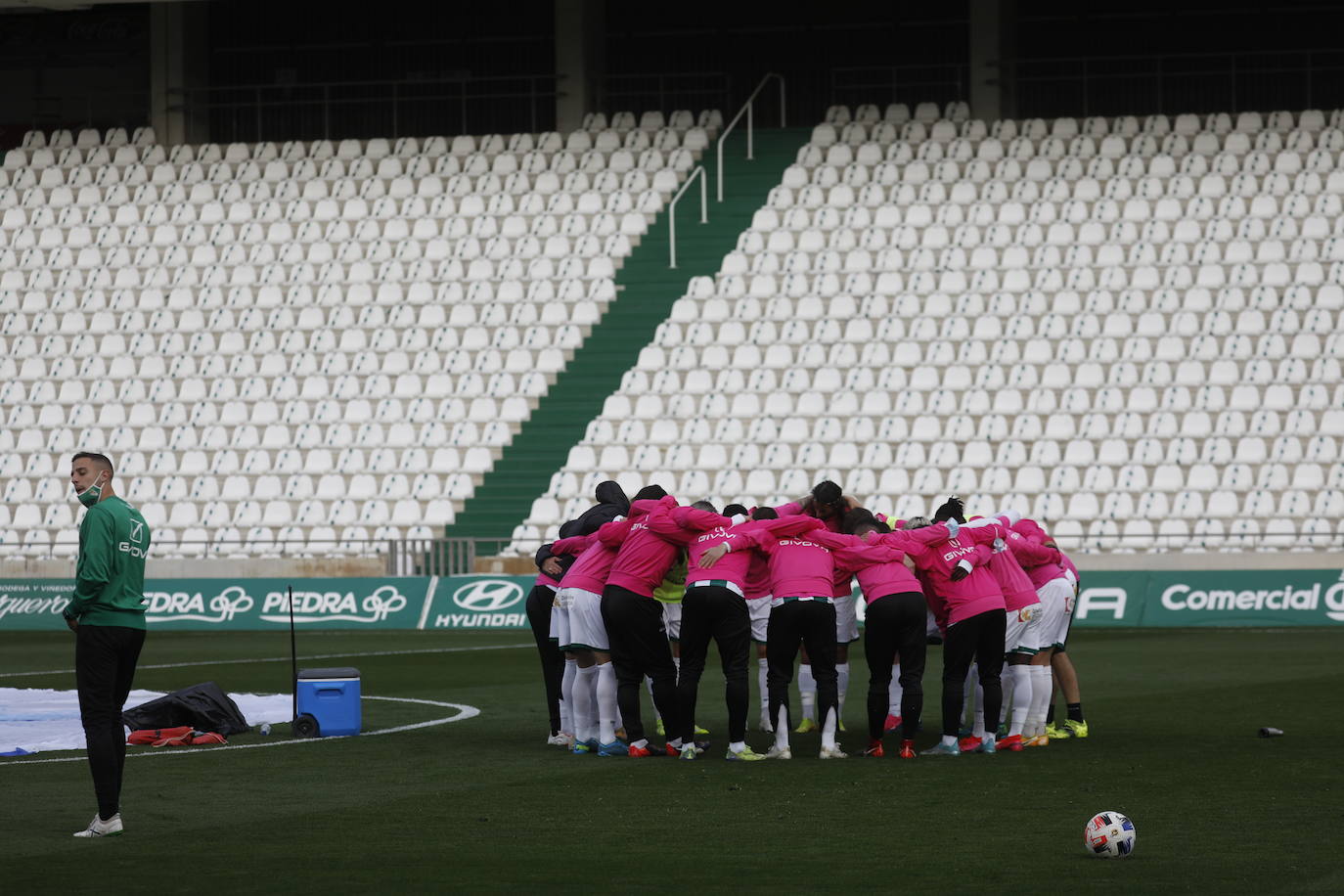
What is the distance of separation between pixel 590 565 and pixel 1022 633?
3.29m

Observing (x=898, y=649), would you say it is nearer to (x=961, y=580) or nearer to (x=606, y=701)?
(x=961, y=580)

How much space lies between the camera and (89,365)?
122 ft

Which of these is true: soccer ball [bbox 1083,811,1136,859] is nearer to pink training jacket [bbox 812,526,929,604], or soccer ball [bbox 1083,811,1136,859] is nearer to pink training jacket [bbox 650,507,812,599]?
pink training jacket [bbox 812,526,929,604]

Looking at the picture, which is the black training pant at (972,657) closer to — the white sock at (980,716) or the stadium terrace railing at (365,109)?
the white sock at (980,716)

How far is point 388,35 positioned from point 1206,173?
1848 cm

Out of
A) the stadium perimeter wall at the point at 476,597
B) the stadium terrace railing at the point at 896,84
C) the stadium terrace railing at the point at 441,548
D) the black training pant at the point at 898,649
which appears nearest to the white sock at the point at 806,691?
the black training pant at the point at 898,649

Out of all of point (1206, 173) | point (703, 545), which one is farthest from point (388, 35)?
point (703, 545)

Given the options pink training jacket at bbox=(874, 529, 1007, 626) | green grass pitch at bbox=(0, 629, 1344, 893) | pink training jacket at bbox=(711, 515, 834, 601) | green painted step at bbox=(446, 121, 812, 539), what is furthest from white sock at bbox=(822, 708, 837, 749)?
green painted step at bbox=(446, 121, 812, 539)

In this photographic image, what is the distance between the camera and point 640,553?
14.0 meters

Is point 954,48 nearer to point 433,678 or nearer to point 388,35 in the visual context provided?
point 388,35

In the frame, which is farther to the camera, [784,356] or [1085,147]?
[1085,147]

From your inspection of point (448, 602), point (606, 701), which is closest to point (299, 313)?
point (448, 602)

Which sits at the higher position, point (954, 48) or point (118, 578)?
point (954, 48)

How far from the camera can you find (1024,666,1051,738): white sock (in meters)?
14.7
